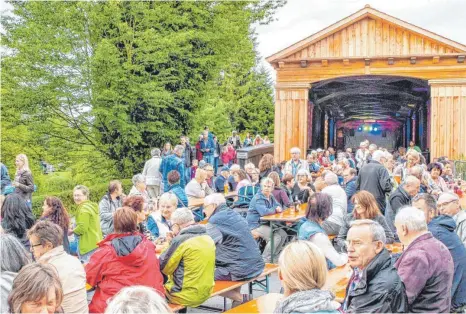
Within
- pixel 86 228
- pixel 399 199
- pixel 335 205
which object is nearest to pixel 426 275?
pixel 399 199

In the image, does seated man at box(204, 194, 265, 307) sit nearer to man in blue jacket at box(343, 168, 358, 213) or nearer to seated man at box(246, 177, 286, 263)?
seated man at box(246, 177, 286, 263)

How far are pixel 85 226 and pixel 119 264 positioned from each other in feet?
8.20

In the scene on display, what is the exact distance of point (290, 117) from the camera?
64.0ft

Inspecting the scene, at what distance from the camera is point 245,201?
34.6 feet

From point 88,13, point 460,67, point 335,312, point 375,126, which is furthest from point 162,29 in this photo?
point 375,126

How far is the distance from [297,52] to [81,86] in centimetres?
821

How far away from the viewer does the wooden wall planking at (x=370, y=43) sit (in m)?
18.4

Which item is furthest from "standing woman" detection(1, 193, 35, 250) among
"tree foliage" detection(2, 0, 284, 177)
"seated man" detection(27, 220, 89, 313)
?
"tree foliage" detection(2, 0, 284, 177)

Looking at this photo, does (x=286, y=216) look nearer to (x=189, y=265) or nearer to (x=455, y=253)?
(x=189, y=265)

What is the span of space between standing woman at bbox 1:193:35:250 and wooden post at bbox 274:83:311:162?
522 inches

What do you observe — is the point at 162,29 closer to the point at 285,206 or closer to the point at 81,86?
the point at 81,86

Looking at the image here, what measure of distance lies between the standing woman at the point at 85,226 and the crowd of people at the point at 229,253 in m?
0.01

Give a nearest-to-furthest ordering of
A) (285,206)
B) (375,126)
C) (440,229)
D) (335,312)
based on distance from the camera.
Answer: (335,312) < (440,229) < (285,206) < (375,126)

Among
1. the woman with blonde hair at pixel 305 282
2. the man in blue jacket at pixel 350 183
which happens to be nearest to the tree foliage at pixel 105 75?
the man in blue jacket at pixel 350 183
